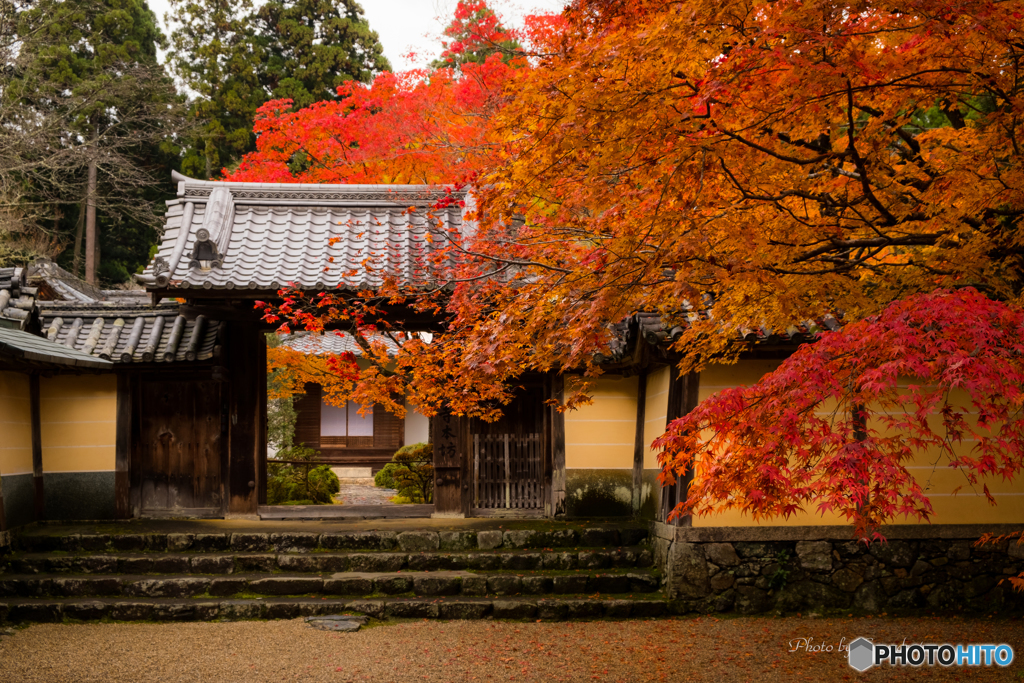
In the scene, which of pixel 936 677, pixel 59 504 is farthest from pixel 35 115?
pixel 936 677

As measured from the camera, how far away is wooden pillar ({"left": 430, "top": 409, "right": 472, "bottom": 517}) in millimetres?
10594

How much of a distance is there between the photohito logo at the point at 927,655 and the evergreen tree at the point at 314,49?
69.0 ft

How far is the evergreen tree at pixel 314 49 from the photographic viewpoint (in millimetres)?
23328

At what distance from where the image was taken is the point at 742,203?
5156mm

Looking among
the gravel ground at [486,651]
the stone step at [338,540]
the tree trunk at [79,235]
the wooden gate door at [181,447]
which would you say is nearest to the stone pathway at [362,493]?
the wooden gate door at [181,447]

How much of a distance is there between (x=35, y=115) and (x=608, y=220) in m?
18.5

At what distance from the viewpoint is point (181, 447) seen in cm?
1060

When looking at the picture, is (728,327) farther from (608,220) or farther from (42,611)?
(42,611)

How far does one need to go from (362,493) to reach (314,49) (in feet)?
47.9

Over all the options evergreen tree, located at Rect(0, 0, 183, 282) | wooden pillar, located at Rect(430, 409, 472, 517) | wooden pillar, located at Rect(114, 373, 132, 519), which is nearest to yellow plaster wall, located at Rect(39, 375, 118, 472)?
wooden pillar, located at Rect(114, 373, 132, 519)

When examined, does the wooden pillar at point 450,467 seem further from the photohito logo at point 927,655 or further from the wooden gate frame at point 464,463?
the photohito logo at point 927,655

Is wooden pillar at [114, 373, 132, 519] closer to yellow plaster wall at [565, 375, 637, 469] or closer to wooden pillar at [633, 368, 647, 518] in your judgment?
yellow plaster wall at [565, 375, 637, 469]

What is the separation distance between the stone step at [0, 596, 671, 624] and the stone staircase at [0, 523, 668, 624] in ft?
0.04

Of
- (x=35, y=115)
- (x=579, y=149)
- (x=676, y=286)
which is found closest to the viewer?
(x=579, y=149)
